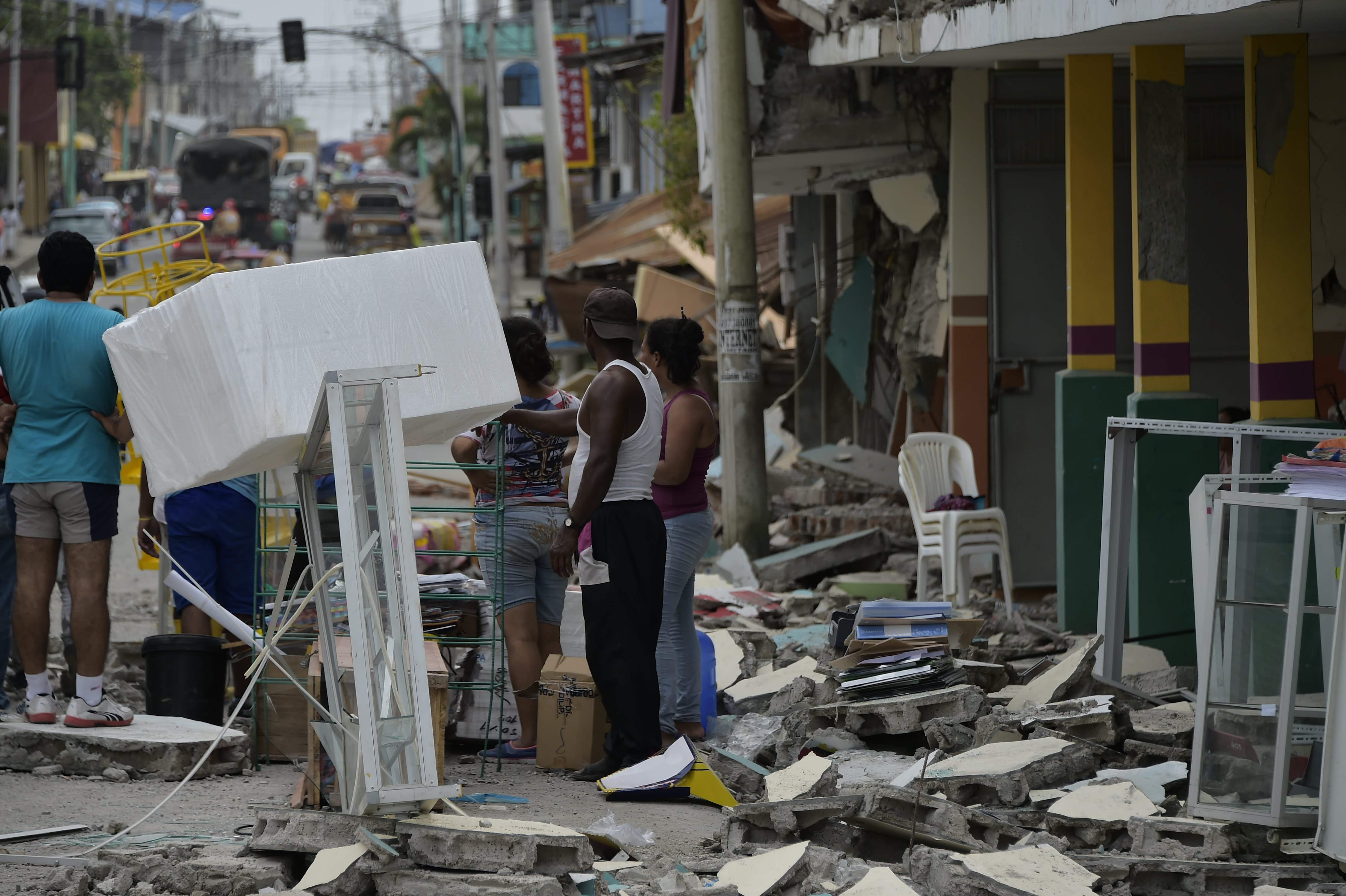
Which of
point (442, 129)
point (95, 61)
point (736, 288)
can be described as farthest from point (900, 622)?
point (95, 61)

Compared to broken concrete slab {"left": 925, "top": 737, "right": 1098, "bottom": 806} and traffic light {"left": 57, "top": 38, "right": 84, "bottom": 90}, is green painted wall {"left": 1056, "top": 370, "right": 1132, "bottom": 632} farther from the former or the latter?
traffic light {"left": 57, "top": 38, "right": 84, "bottom": 90}

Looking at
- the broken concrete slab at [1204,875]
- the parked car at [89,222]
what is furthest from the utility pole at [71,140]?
the broken concrete slab at [1204,875]

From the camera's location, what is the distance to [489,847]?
4.09 meters

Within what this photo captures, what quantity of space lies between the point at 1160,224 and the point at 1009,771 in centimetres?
371

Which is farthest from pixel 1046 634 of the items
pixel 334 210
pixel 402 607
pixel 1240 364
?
pixel 334 210

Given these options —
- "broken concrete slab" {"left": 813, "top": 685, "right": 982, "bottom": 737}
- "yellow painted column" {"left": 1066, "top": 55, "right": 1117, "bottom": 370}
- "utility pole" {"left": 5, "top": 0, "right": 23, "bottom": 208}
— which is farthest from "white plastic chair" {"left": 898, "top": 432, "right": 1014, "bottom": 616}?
"utility pole" {"left": 5, "top": 0, "right": 23, "bottom": 208}

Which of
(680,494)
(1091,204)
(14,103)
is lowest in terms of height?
(680,494)

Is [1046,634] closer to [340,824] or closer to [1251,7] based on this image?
[1251,7]

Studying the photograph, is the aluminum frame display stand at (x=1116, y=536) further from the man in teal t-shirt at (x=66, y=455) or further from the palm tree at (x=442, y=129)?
the palm tree at (x=442, y=129)

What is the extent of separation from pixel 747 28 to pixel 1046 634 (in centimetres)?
521

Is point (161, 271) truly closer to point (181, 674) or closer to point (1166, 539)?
point (181, 674)

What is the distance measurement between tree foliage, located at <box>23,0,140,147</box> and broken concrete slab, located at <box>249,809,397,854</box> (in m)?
42.9

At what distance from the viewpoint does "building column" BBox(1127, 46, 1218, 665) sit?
770cm

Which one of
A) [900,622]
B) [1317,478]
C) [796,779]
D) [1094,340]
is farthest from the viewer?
[1094,340]
